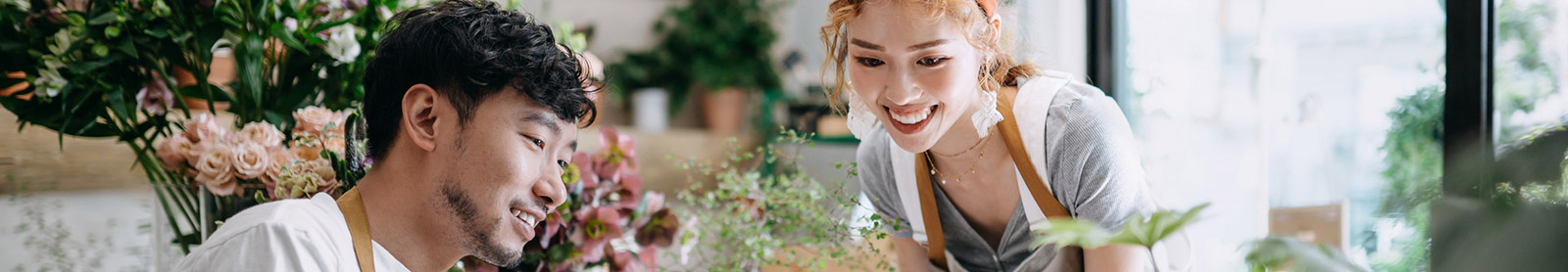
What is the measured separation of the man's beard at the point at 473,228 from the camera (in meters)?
0.96

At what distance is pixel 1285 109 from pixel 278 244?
6.96 feet

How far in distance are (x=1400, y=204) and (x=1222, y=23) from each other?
1842mm

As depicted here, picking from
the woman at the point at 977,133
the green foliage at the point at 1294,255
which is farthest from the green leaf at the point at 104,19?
the green foliage at the point at 1294,255

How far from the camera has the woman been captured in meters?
1.04

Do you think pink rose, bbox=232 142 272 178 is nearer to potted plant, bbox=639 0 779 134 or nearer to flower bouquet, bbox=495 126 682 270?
flower bouquet, bbox=495 126 682 270

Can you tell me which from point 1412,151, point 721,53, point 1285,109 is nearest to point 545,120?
point 1412,151

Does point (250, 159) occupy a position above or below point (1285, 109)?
above

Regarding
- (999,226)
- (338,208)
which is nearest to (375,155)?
(338,208)

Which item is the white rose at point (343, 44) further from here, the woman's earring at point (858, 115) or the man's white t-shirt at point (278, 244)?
the woman's earring at point (858, 115)

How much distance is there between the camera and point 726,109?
12.9 ft

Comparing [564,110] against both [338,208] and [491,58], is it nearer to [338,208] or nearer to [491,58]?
[491,58]

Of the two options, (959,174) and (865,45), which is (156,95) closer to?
(865,45)

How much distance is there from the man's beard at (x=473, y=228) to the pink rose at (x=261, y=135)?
31cm

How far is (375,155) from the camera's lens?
1004 millimetres
